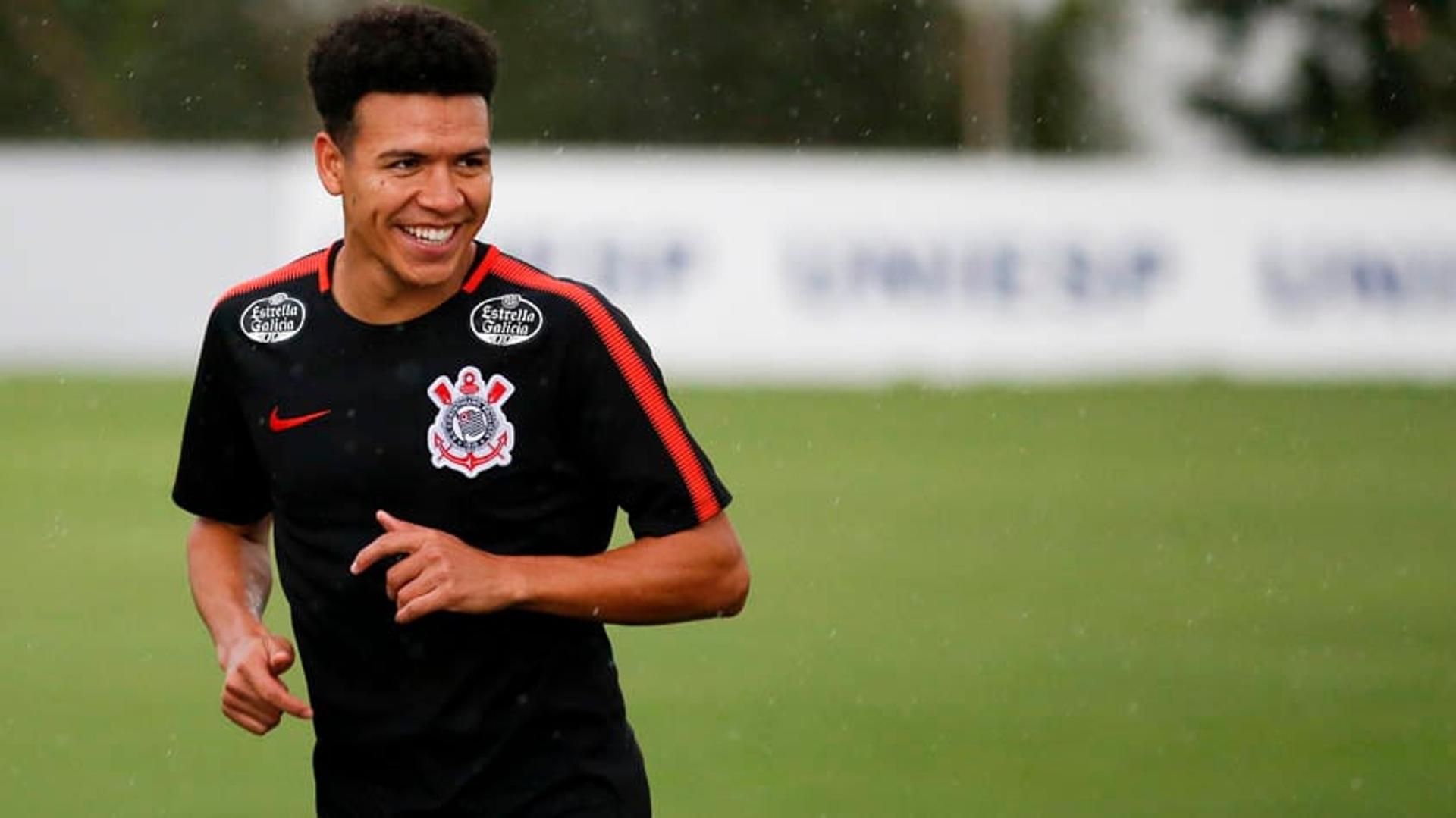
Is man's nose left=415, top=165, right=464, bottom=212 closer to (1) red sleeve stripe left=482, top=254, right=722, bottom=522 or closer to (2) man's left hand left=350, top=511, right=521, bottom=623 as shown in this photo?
(1) red sleeve stripe left=482, top=254, right=722, bottom=522

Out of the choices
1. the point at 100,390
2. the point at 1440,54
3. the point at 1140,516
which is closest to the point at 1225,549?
the point at 1140,516

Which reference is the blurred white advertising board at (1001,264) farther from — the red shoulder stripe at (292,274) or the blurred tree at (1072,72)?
the blurred tree at (1072,72)

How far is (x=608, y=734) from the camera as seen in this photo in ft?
13.5

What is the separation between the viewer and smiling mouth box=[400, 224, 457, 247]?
4012 mm

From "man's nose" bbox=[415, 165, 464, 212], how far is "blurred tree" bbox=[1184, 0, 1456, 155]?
1414 inches

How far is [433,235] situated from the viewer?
4.02m

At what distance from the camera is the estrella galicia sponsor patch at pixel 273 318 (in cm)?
418

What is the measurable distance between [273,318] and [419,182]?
0.39m

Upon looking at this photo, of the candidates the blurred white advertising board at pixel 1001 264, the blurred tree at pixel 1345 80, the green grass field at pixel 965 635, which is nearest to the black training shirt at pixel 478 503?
the green grass field at pixel 965 635

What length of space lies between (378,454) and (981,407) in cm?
1699

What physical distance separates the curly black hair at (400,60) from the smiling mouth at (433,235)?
22 centimetres

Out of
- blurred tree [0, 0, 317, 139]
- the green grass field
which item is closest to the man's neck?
the green grass field

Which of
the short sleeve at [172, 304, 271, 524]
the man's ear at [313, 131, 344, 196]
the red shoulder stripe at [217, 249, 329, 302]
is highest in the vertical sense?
the man's ear at [313, 131, 344, 196]

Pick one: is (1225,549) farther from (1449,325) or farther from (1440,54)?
(1440,54)
